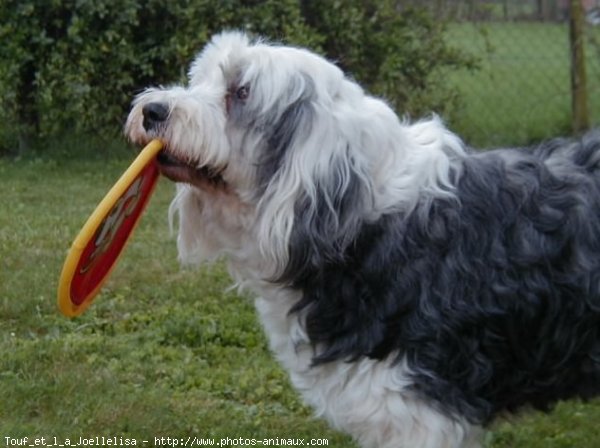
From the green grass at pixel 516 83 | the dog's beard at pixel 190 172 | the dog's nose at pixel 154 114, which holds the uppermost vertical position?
the dog's nose at pixel 154 114

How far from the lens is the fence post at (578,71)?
33.4ft

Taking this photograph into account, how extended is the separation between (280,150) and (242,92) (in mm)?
205

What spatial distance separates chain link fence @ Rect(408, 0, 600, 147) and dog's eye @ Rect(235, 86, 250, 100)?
6806 mm

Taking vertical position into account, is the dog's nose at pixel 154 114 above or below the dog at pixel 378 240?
above

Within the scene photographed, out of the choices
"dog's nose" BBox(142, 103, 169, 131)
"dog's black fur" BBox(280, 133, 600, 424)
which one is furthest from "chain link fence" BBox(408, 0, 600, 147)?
"dog's nose" BBox(142, 103, 169, 131)

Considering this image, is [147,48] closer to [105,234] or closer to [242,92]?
[105,234]

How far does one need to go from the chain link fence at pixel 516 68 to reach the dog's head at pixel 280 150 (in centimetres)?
671

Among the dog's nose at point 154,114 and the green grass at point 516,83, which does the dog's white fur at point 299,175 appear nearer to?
the dog's nose at point 154,114

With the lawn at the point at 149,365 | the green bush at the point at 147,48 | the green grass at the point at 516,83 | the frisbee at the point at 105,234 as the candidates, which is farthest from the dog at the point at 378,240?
the green grass at the point at 516,83

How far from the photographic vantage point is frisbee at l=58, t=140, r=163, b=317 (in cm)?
391

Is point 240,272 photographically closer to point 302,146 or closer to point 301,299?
point 301,299

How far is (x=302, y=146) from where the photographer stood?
3596 millimetres

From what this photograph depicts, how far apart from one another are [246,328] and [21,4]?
14.9 feet

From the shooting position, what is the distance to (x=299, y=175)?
3.58 meters
